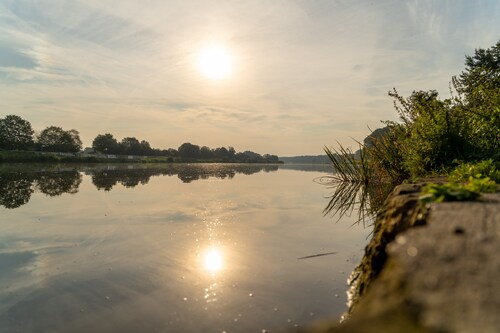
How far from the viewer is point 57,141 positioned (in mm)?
82688

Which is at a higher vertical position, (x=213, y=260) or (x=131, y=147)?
(x=131, y=147)

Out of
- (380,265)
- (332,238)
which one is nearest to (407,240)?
(380,265)

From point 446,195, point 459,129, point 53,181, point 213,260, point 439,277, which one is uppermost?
point 459,129

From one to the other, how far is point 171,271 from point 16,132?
93165 millimetres

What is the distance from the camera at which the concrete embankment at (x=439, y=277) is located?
63.2 inches

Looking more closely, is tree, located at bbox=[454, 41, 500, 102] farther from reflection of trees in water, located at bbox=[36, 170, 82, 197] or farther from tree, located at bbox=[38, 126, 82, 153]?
tree, located at bbox=[38, 126, 82, 153]

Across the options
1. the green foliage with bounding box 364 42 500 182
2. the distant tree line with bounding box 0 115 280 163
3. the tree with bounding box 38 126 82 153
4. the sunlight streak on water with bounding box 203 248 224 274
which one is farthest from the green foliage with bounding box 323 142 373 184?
the tree with bounding box 38 126 82 153

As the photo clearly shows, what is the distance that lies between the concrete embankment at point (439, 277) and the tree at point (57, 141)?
94.8m

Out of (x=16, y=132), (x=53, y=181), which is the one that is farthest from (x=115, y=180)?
(x=16, y=132)

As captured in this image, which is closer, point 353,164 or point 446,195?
point 446,195

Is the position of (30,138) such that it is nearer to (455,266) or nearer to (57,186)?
(57,186)

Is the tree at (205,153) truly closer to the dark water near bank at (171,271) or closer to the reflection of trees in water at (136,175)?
the reflection of trees in water at (136,175)

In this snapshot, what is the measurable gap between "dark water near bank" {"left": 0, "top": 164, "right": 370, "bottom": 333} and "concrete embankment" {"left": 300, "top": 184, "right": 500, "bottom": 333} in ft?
3.63

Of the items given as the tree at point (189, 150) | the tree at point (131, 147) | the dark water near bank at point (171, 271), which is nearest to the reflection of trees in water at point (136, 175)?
the dark water near bank at point (171, 271)
